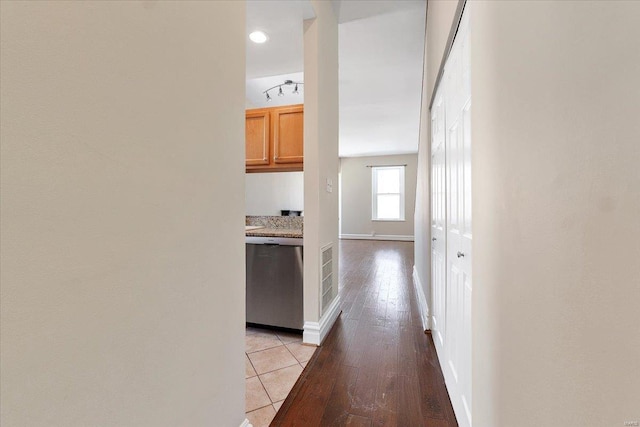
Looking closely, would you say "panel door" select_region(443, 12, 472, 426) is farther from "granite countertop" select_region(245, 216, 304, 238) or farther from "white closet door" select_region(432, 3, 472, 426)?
"granite countertop" select_region(245, 216, 304, 238)

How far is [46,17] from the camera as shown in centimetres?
52

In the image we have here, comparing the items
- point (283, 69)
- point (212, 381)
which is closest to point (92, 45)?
point (212, 381)

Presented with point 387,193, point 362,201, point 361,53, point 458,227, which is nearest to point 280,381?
point 458,227

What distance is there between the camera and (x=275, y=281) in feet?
7.77

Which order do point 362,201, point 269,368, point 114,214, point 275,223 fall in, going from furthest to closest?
point 362,201
point 275,223
point 269,368
point 114,214

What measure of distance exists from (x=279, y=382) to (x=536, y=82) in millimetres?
1894

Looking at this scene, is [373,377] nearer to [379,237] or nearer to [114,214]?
[114,214]

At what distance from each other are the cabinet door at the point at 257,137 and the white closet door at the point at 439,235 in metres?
1.52

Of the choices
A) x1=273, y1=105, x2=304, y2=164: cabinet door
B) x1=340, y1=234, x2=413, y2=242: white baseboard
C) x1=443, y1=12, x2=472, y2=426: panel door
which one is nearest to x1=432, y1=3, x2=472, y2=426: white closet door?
x1=443, y1=12, x2=472, y2=426: panel door

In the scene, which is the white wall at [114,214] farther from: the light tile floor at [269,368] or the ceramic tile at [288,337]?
the ceramic tile at [288,337]

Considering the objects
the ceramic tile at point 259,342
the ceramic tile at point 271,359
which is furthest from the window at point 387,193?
the ceramic tile at point 271,359

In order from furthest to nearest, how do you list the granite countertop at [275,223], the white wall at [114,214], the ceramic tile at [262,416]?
the granite countertop at [275,223] < the ceramic tile at [262,416] < the white wall at [114,214]

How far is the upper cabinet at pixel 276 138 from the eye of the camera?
2525 millimetres

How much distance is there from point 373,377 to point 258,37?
3.10 metres
